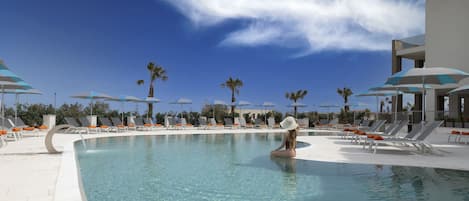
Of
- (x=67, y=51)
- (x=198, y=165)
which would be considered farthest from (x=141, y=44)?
(x=198, y=165)

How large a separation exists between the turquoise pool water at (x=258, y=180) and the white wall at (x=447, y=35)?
719 inches

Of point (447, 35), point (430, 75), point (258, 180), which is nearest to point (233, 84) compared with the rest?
point (447, 35)

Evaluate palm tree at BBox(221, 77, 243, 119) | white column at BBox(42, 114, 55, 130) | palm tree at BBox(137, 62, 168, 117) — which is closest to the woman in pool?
white column at BBox(42, 114, 55, 130)

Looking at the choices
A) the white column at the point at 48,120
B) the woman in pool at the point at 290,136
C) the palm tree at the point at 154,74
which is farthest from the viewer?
the palm tree at the point at 154,74

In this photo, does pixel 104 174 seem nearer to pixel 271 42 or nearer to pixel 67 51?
pixel 67 51

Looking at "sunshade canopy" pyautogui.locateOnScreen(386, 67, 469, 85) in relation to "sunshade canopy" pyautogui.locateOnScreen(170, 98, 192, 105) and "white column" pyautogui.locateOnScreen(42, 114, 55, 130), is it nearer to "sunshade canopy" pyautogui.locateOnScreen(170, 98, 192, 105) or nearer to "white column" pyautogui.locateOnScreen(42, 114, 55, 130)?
"white column" pyautogui.locateOnScreen(42, 114, 55, 130)

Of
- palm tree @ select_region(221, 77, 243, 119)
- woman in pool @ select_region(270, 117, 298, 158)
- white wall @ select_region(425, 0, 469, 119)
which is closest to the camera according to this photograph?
woman in pool @ select_region(270, 117, 298, 158)

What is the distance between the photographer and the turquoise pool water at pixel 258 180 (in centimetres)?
457

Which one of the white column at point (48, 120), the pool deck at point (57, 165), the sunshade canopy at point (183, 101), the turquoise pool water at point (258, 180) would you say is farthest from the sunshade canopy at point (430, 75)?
A: the sunshade canopy at point (183, 101)

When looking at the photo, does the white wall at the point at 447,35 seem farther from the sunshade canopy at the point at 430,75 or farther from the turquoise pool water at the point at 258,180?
the turquoise pool water at the point at 258,180

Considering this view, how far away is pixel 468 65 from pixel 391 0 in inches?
237

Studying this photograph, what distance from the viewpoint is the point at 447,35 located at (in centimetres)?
2244

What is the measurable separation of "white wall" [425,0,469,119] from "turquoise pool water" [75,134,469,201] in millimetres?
18271

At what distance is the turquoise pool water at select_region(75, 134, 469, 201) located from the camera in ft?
15.0
